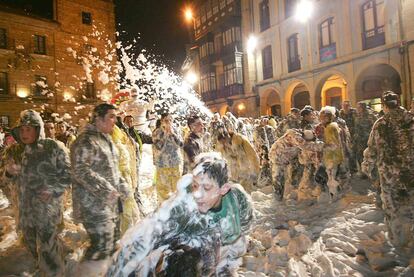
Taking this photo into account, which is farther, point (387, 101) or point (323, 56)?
point (323, 56)

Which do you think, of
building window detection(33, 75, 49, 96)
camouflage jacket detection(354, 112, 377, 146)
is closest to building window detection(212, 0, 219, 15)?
building window detection(33, 75, 49, 96)

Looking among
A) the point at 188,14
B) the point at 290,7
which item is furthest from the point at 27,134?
the point at 188,14

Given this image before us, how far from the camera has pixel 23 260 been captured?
476 centimetres

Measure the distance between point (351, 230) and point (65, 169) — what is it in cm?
458

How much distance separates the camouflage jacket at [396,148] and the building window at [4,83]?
104 ft

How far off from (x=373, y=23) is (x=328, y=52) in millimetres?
3207

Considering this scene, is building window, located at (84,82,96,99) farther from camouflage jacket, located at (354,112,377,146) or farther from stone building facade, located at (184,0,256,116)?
camouflage jacket, located at (354,112,377,146)

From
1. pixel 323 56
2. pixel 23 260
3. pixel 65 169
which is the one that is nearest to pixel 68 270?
pixel 23 260

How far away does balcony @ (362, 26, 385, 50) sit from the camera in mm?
16734

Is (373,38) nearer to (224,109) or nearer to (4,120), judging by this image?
(224,109)

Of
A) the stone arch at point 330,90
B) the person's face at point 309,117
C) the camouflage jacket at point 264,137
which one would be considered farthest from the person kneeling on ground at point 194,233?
the stone arch at point 330,90

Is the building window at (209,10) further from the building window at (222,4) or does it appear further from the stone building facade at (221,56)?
the building window at (222,4)

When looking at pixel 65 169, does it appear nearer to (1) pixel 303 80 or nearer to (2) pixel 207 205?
(2) pixel 207 205

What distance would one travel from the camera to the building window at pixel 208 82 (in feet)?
104
